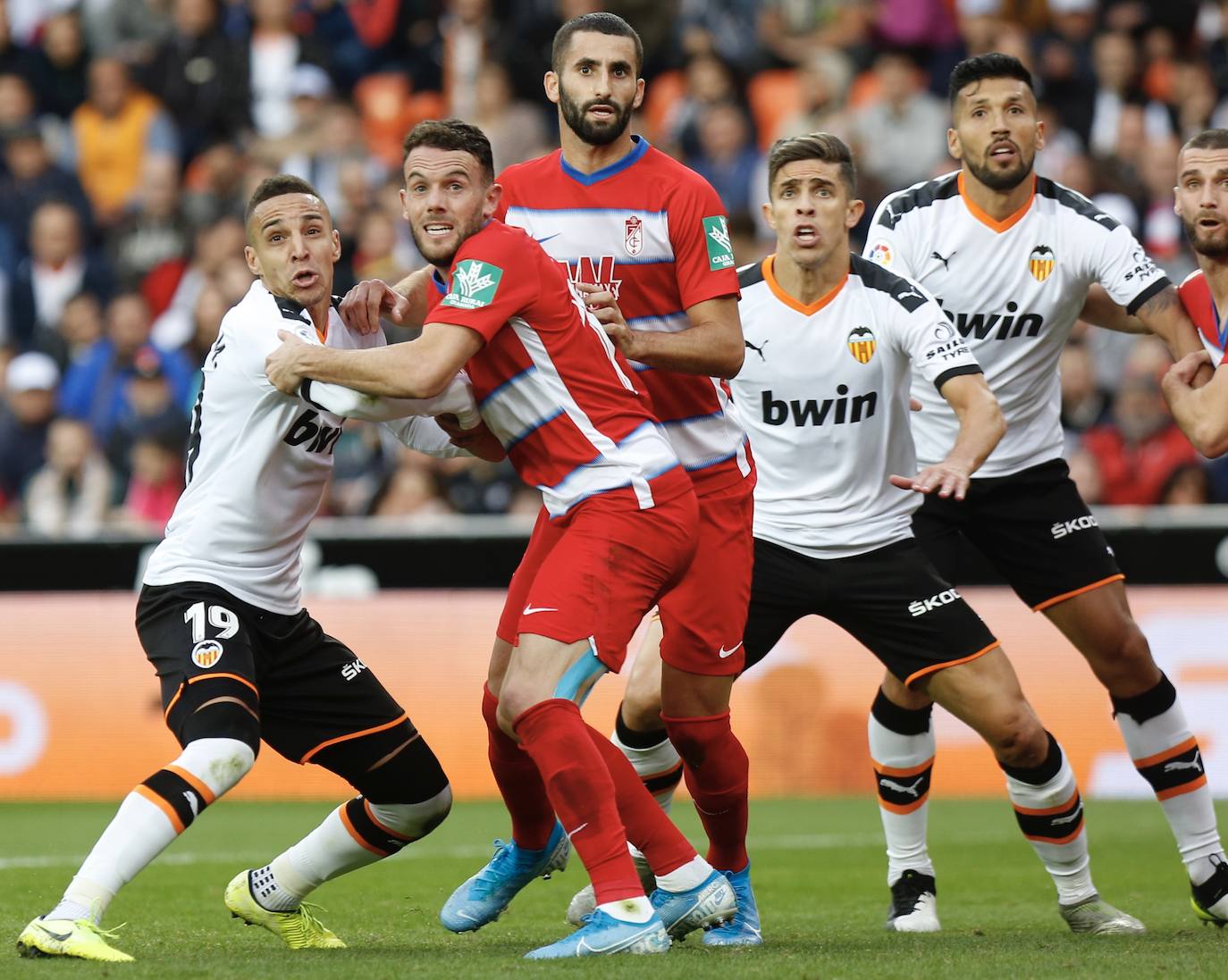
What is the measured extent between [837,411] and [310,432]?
209cm

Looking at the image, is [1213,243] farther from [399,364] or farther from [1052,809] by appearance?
[399,364]

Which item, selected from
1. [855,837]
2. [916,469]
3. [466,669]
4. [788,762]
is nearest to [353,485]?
[466,669]

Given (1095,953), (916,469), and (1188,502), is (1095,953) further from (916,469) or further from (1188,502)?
(1188,502)

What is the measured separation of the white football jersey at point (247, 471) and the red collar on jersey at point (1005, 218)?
2.90 metres

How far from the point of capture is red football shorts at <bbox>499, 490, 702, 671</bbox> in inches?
239

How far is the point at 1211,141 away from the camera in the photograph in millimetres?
7043

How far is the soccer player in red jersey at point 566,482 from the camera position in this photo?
595cm

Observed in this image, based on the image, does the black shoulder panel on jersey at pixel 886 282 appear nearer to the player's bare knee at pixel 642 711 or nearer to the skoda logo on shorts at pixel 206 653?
the player's bare knee at pixel 642 711

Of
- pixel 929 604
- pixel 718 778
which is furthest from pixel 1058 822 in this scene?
pixel 718 778

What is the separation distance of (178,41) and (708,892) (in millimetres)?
14099

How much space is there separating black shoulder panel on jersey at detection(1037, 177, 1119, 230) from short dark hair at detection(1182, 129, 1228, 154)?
557 millimetres

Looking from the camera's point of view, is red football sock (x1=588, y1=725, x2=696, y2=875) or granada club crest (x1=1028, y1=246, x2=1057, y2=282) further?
granada club crest (x1=1028, y1=246, x2=1057, y2=282)

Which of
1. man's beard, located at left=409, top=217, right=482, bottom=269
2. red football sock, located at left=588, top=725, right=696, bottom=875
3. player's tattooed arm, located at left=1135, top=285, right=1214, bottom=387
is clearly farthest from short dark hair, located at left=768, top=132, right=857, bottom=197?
red football sock, located at left=588, top=725, right=696, bottom=875

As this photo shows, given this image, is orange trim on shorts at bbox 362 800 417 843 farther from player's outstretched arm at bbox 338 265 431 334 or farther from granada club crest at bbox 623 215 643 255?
granada club crest at bbox 623 215 643 255
